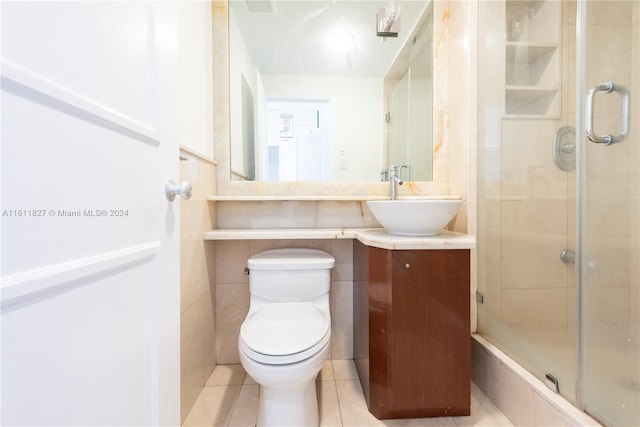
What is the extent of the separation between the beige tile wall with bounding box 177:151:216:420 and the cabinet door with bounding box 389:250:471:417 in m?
0.85

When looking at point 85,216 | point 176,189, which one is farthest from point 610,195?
point 85,216

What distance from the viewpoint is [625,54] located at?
1.22 metres

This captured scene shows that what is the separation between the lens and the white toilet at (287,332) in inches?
38.9

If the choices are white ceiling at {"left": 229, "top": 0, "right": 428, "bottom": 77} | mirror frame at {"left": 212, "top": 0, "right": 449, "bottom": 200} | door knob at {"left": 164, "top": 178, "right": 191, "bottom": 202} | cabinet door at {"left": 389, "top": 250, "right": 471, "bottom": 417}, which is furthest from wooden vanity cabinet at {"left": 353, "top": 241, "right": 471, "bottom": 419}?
white ceiling at {"left": 229, "top": 0, "right": 428, "bottom": 77}

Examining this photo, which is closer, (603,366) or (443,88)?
(603,366)

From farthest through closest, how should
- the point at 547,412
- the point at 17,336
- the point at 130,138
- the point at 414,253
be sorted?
the point at 414,253, the point at 547,412, the point at 130,138, the point at 17,336

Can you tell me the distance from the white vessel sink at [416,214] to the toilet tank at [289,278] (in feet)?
1.21

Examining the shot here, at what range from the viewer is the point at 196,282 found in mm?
1314

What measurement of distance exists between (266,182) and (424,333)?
1101 mm

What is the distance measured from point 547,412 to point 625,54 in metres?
1.48

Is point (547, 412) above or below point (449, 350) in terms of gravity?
below

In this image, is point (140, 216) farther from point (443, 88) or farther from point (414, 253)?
point (443, 88)

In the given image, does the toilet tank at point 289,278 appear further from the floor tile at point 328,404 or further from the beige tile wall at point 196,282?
the floor tile at point 328,404

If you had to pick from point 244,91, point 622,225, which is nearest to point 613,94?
point 622,225
